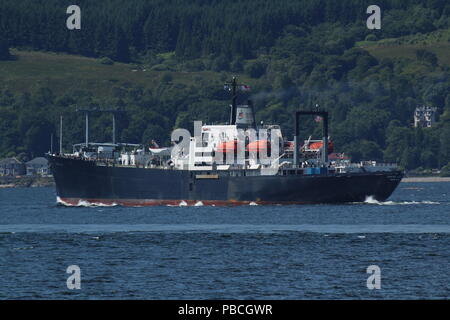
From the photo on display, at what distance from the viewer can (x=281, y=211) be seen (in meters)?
127

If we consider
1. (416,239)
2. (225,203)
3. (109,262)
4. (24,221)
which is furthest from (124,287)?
(225,203)

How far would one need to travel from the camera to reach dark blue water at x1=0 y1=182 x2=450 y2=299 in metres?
64.6

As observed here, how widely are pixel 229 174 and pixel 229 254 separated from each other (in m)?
60.3

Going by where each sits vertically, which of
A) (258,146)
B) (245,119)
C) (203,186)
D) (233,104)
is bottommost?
(203,186)

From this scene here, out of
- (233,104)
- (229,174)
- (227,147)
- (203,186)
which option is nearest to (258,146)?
(227,147)

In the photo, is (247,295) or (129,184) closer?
(247,295)

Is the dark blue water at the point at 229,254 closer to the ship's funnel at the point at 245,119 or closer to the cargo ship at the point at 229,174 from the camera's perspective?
the cargo ship at the point at 229,174

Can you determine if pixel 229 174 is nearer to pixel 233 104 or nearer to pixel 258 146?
pixel 258 146

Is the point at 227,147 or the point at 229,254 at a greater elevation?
the point at 227,147

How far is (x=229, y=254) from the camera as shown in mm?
81500

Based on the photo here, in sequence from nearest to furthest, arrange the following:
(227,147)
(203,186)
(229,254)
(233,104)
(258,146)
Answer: (229,254) → (203,186) → (227,147) → (258,146) → (233,104)
